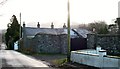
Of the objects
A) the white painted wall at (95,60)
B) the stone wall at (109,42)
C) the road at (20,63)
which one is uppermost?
the stone wall at (109,42)

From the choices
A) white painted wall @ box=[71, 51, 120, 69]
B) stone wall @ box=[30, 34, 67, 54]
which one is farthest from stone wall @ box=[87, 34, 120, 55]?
stone wall @ box=[30, 34, 67, 54]

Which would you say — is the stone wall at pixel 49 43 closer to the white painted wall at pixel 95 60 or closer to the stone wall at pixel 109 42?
the stone wall at pixel 109 42

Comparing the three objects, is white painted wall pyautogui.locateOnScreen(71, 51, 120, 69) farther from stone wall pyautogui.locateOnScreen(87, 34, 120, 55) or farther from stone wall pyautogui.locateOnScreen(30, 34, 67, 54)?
stone wall pyautogui.locateOnScreen(30, 34, 67, 54)

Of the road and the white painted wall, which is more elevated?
the white painted wall

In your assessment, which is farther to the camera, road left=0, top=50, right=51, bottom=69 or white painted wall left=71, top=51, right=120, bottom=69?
road left=0, top=50, right=51, bottom=69

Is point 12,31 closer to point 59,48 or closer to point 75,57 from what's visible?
point 59,48

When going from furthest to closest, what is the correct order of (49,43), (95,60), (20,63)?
(49,43), (20,63), (95,60)

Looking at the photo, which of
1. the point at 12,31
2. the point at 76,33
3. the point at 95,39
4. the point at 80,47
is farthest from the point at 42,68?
the point at 12,31

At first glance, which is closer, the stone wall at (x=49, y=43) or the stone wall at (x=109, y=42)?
the stone wall at (x=109, y=42)

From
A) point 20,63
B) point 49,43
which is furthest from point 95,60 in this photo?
point 49,43

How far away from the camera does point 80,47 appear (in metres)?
38.4

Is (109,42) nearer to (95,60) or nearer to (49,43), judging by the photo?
(95,60)

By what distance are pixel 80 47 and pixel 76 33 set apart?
2430 cm

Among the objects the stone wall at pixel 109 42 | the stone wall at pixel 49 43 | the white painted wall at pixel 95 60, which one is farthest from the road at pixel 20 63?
the stone wall at pixel 49 43
